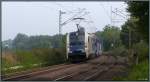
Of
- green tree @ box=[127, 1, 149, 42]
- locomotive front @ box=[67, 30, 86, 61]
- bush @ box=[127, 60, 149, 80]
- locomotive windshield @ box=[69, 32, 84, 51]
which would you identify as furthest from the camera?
locomotive windshield @ box=[69, 32, 84, 51]

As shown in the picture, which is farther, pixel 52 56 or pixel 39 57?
pixel 52 56

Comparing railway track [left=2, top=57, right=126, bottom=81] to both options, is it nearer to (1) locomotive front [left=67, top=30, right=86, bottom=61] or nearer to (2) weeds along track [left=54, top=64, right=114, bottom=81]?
(2) weeds along track [left=54, top=64, right=114, bottom=81]

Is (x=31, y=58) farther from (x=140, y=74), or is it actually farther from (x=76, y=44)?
(x=140, y=74)

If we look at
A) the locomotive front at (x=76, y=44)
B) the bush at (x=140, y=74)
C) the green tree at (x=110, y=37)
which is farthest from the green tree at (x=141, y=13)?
the green tree at (x=110, y=37)

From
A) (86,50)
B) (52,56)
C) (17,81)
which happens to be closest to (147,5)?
(86,50)

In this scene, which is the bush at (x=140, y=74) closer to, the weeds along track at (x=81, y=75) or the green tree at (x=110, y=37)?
the weeds along track at (x=81, y=75)

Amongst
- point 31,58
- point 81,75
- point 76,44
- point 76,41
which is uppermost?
point 76,41

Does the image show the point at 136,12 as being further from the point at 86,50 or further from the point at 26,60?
the point at 26,60

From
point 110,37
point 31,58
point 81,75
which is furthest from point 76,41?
point 110,37

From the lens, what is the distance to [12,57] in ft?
131

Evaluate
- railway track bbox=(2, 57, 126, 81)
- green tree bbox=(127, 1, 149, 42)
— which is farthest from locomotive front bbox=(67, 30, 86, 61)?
railway track bbox=(2, 57, 126, 81)

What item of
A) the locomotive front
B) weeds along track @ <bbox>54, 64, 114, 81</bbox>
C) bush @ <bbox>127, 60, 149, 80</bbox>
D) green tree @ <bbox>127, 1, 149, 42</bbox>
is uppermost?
green tree @ <bbox>127, 1, 149, 42</bbox>

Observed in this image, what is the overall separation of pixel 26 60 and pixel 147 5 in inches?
558

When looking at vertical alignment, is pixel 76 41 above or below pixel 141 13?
below
